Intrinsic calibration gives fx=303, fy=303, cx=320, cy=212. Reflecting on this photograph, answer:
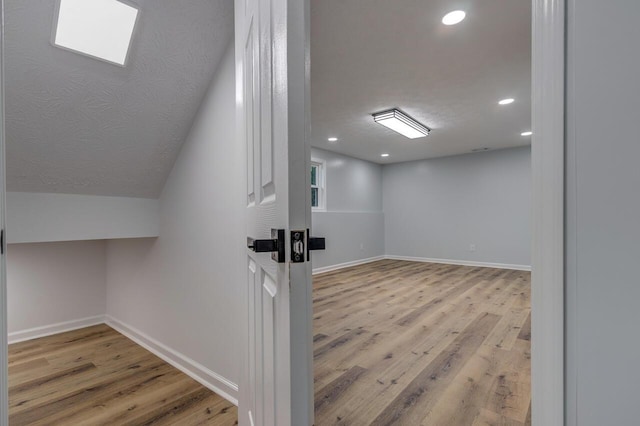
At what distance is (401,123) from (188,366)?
348cm

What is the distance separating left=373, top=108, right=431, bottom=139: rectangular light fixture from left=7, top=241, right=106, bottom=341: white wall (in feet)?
11.1

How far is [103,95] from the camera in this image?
1622mm

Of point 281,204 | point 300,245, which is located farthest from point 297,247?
point 281,204

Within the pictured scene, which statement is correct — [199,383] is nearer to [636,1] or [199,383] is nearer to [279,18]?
[279,18]

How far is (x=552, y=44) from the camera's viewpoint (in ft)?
1.41

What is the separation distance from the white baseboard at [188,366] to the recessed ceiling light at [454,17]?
2556mm

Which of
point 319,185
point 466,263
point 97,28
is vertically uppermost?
point 97,28

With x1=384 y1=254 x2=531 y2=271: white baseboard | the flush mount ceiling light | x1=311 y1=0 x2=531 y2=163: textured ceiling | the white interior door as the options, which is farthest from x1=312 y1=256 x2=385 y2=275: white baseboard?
the white interior door

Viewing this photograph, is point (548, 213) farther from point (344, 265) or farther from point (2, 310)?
point (344, 265)

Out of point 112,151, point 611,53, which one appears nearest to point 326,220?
point 112,151

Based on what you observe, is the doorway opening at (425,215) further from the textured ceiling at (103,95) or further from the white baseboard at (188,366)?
the textured ceiling at (103,95)

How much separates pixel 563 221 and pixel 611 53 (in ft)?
0.74

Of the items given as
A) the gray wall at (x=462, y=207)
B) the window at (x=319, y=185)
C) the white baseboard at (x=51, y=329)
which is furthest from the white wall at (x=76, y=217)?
the gray wall at (x=462, y=207)

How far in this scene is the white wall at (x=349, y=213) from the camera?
556cm
